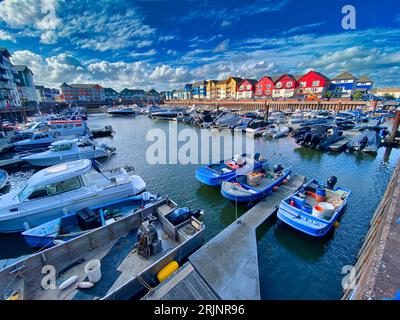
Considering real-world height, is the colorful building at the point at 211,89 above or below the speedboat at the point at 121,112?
above

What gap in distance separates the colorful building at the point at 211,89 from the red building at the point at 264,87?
25.4 m

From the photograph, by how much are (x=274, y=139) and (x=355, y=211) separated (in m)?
18.0

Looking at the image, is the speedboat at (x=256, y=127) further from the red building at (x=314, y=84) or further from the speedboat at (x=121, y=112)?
the speedboat at (x=121, y=112)

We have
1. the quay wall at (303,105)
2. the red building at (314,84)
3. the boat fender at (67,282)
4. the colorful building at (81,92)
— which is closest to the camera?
the boat fender at (67,282)

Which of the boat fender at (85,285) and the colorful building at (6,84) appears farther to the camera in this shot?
the colorful building at (6,84)

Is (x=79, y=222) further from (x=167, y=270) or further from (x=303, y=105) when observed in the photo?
(x=303, y=105)

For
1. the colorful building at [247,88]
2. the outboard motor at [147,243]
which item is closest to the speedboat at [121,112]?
the colorful building at [247,88]

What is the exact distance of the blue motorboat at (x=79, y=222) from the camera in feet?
21.7

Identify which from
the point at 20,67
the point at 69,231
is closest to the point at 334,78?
the point at 69,231

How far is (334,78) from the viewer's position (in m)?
63.7

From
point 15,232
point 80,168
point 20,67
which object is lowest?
point 15,232

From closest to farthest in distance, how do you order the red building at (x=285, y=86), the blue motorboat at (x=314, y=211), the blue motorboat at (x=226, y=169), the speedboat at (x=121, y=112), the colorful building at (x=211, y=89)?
the blue motorboat at (x=314, y=211)
the blue motorboat at (x=226, y=169)
the speedboat at (x=121, y=112)
the red building at (x=285, y=86)
the colorful building at (x=211, y=89)

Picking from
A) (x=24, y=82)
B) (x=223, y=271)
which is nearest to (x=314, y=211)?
(x=223, y=271)
